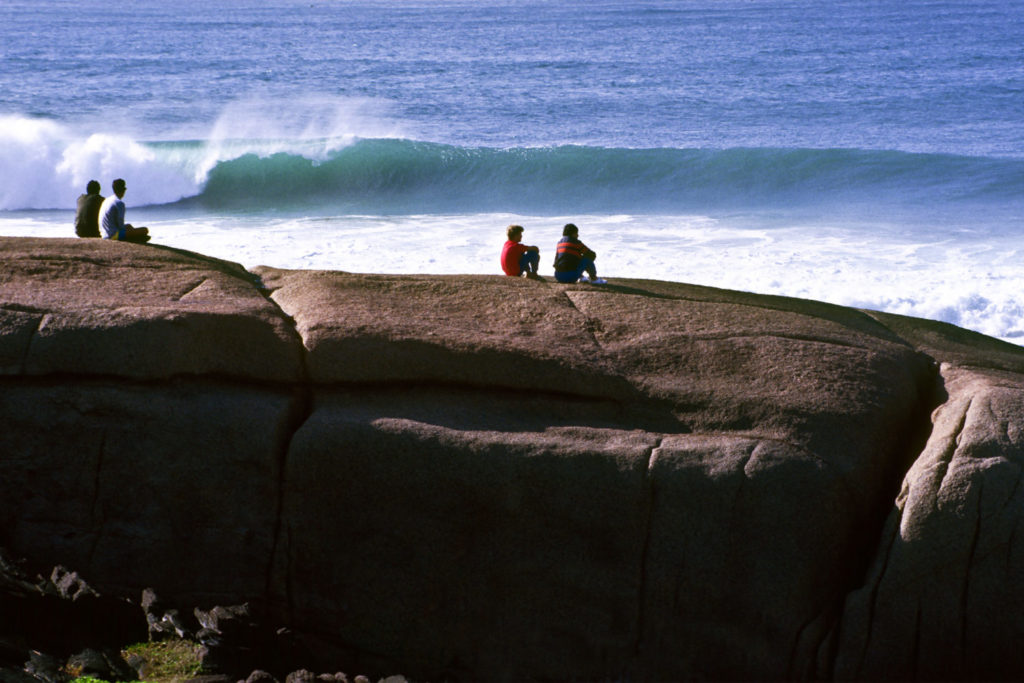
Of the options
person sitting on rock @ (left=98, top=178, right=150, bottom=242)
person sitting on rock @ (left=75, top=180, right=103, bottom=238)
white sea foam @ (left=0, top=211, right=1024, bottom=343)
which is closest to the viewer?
person sitting on rock @ (left=98, top=178, right=150, bottom=242)

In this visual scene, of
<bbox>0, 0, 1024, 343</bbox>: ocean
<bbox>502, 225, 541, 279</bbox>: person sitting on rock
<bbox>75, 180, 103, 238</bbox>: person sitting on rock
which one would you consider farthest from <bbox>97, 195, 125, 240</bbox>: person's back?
<bbox>0, 0, 1024, 343</bbox>: ocean

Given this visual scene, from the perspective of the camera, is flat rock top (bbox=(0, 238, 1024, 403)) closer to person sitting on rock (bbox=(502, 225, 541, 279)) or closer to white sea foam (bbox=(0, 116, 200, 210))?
person sitting on rock (bbox=(502, 225, 541, 279))

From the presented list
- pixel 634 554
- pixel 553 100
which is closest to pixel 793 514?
pixel 634 554

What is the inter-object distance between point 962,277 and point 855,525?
10.8 m

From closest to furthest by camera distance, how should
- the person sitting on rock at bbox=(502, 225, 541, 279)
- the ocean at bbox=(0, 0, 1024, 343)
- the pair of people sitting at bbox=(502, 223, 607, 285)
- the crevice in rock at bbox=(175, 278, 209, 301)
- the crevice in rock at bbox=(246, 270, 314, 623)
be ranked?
the crevice in rock at bbox=(246, 270, 314, 623) < the crevice in rock at bbox=(175, 278, 209, 301) < the pair of people sitting at bbox=(502, 223, 607, 285) < the person sitting on rock at bbox=(502, 225, 541, 279) < the ocean at bbox=(0, 0, 1024, 343)

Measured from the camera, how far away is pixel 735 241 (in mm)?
19000

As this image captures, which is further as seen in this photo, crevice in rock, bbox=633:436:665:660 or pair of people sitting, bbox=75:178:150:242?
pair of people sitting, bbox=75:178:150:242

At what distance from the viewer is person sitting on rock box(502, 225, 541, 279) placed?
9.04m

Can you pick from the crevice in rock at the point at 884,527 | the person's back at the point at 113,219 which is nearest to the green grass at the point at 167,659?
the crevice in rock at the point at 884,527

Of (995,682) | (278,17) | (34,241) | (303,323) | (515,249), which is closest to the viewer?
(995,682)

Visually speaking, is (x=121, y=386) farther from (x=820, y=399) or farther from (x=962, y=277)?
(x=962, y=277)

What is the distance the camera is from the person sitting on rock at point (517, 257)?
29.7 feet

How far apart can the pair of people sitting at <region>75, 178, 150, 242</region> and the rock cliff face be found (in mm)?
2119

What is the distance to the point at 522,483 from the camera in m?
6.52
